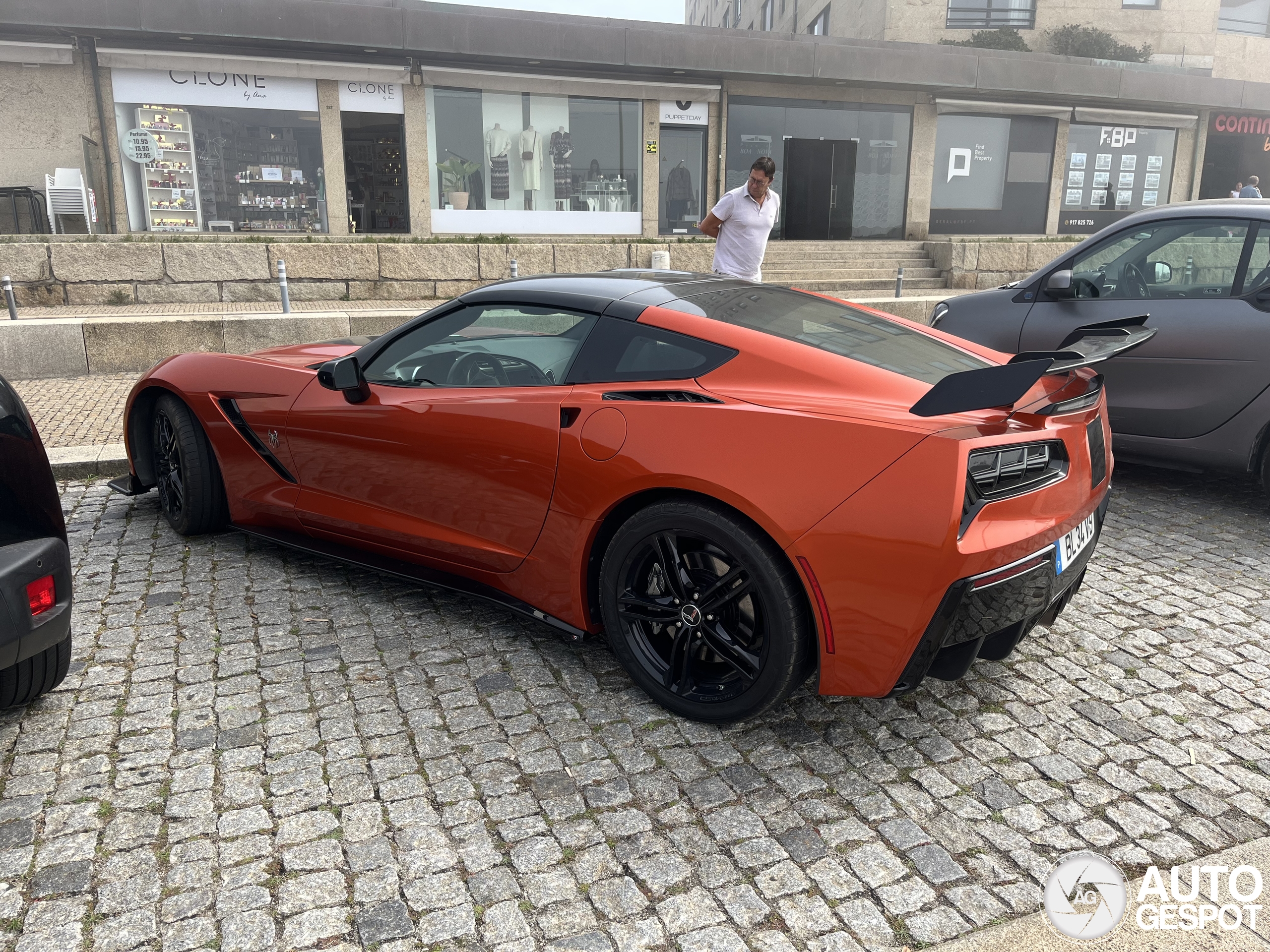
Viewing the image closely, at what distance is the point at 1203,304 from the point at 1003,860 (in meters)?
3.97

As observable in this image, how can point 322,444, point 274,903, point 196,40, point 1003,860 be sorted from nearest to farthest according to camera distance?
point 274,903 < point 1003,860 < point 322,444 < point 196,40

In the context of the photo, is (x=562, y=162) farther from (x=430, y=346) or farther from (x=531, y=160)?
(x=430, y=346)

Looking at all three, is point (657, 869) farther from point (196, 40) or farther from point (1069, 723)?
point (196, 40)

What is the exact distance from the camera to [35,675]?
9.59 ft

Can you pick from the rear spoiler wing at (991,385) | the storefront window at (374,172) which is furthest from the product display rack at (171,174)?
the rear spoiler wing at (991,385)

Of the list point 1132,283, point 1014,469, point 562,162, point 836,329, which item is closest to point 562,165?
point 562,162

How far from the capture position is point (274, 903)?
2.21 meters

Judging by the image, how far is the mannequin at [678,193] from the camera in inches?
859

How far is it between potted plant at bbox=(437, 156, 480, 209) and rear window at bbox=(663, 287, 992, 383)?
18.2m

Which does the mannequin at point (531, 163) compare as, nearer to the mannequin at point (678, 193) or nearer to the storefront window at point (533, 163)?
the storefront window at point (533, 163)

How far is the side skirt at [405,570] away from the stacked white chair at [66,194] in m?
16.2

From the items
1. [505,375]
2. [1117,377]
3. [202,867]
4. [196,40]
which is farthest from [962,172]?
[202,867]

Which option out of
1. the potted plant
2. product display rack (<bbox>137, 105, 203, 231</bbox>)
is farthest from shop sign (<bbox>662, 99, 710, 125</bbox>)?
product display rack (<bbox>137, 105, 203, 231</bbox>)

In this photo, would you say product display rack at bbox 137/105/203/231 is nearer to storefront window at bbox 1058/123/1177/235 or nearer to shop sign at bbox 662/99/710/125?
shop sign at bbox 662/99/710/125
